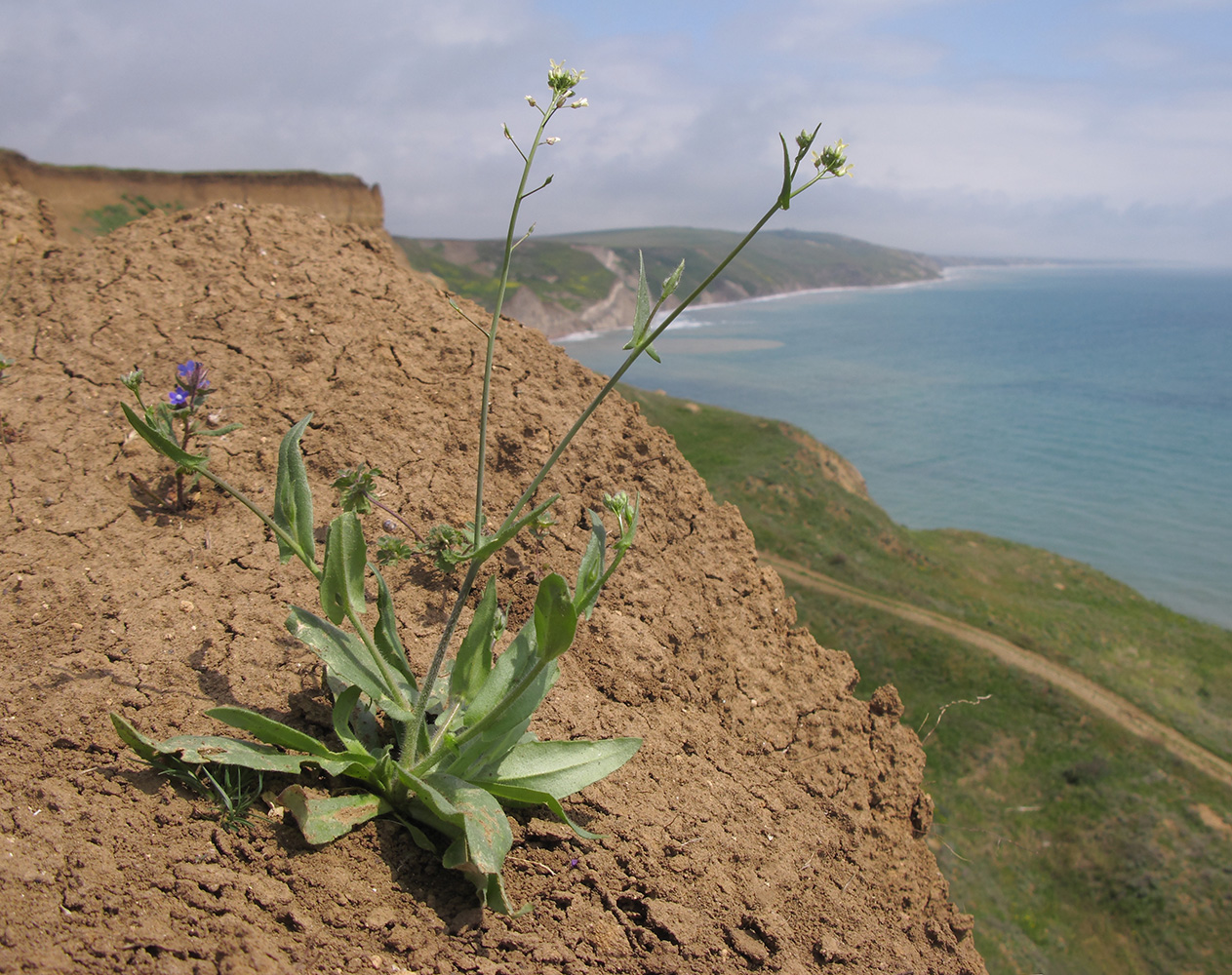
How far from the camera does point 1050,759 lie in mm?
23547

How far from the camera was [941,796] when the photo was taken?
21.8 m

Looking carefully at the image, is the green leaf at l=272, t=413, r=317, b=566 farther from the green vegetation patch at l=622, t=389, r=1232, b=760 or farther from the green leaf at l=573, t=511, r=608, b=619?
the green vegetation patch at l=622, t=389, r=1232, b=760

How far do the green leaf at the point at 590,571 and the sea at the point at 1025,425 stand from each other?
69963 mm

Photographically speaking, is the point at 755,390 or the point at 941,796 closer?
the point at 941,796

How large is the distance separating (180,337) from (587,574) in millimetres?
4281

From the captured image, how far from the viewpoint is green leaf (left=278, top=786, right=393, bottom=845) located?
2.69 metres

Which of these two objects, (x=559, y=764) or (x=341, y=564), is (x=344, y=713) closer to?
(x=341, y=564)

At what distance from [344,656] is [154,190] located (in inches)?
1295

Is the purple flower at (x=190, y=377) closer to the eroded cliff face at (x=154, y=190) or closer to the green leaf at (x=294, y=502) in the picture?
the green leaf at (x=294, y=502)

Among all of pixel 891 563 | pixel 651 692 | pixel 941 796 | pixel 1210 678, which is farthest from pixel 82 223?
pixel 1210 678

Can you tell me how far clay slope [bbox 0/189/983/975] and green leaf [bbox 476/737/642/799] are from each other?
263mm

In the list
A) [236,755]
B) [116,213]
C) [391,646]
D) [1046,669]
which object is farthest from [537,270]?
[236,755]

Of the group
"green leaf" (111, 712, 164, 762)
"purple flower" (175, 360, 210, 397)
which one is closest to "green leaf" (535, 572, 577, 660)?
"green leaf" (111, 712, 164, 762)

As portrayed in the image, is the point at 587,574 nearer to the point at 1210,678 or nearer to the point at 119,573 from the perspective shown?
the point at 119,573
